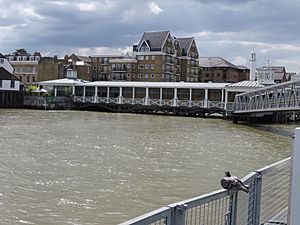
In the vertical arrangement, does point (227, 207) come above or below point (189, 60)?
below

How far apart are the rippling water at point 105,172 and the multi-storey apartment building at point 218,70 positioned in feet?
264

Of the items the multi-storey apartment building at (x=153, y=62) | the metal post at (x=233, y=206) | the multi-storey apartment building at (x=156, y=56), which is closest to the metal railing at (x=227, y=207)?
the metal post at (x=233, y=206)

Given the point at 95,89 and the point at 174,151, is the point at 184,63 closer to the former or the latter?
the point at 95,89

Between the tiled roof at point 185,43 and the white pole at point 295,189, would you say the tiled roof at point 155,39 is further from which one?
the white pole at point 295,189

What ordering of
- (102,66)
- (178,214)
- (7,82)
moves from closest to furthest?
(178,214)
(7,82)
(102,66)

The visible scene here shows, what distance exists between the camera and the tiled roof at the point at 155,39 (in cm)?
8750

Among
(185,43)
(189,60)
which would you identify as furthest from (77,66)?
(185,43)

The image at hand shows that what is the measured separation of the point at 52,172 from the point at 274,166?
10.3 metres

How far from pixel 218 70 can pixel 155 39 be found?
23.8 m

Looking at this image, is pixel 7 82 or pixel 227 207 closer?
pixel 227 207

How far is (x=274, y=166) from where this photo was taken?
18.2 feet

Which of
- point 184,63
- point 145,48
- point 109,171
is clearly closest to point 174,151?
point 109,171

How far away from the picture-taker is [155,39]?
291ft

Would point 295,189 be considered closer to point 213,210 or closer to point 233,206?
point 233,206
